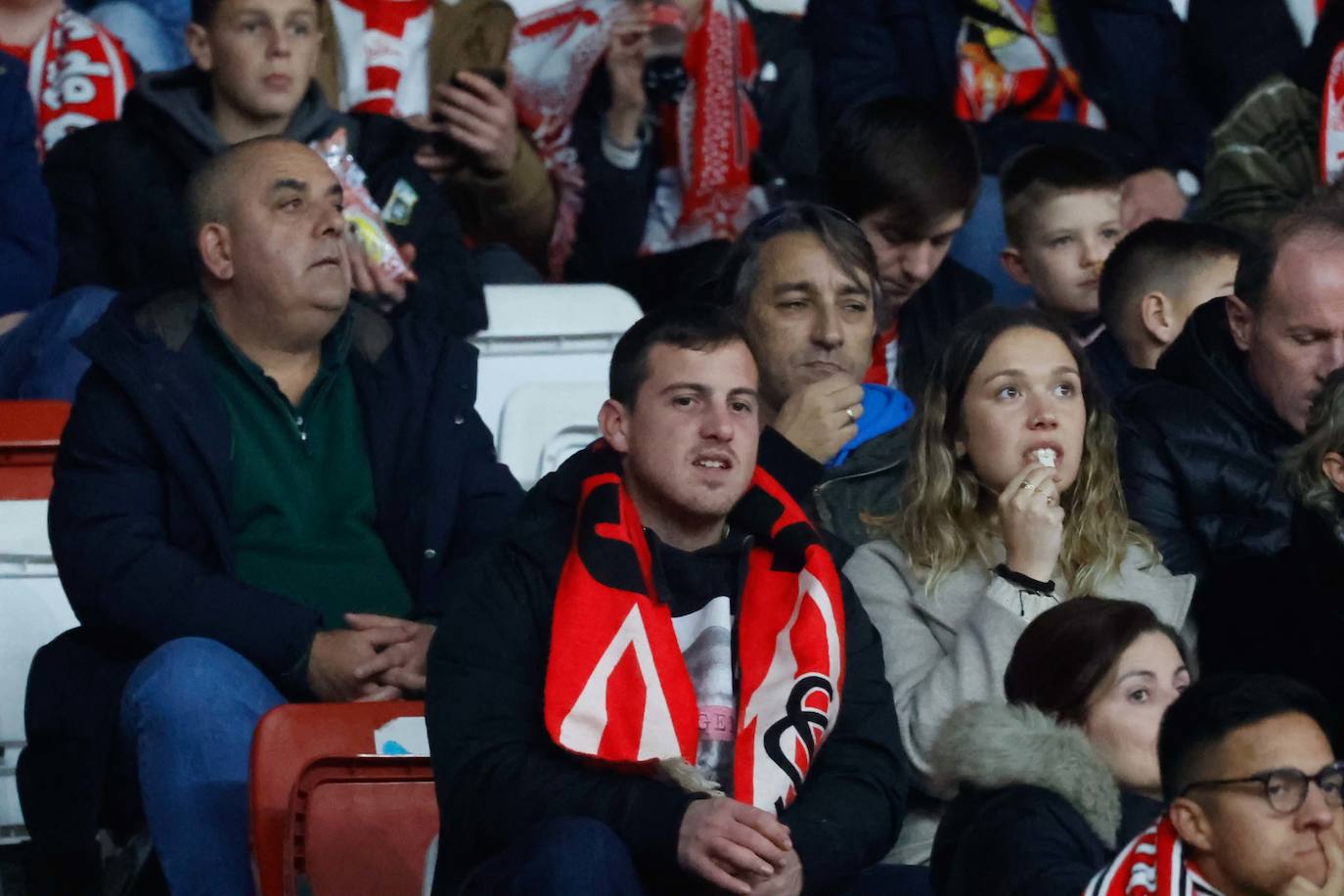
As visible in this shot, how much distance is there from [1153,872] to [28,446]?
8.63 ft

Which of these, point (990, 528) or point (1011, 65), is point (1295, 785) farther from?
point (1011, 65)

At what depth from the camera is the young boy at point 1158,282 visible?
197 inches

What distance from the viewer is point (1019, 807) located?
3.02 meters

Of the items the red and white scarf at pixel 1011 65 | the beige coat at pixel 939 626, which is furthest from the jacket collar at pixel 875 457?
the red and white scarf at pixel 1011 65

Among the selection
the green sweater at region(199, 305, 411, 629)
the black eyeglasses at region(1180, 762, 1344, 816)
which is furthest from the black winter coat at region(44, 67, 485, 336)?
the black eyeglasses at region(1180, 762, 1344, 816)

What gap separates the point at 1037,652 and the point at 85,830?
1.63m

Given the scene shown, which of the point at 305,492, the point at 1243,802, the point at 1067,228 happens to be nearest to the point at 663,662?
the point at 1243,802

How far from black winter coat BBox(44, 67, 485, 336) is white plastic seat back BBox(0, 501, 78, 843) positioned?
774 millimetres

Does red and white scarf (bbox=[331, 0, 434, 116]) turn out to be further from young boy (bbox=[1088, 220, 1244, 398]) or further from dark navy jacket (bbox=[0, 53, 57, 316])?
young boy (bbox=[1088, 220, 1244, 398])

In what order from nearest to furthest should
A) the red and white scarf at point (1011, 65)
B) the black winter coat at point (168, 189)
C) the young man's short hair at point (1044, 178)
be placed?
the black winter coat at point (168, 189) < the young man's short hair at point (1044, 178) < the red and white scarf at point (1011, 65)

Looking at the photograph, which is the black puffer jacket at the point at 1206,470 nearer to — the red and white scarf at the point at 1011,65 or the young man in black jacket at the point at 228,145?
the young man in black jacket at the point at 228,145

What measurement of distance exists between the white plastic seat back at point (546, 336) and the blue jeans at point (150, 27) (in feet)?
4.67

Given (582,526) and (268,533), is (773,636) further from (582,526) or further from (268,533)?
(268,533)

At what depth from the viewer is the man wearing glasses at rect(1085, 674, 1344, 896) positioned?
2678 mm
